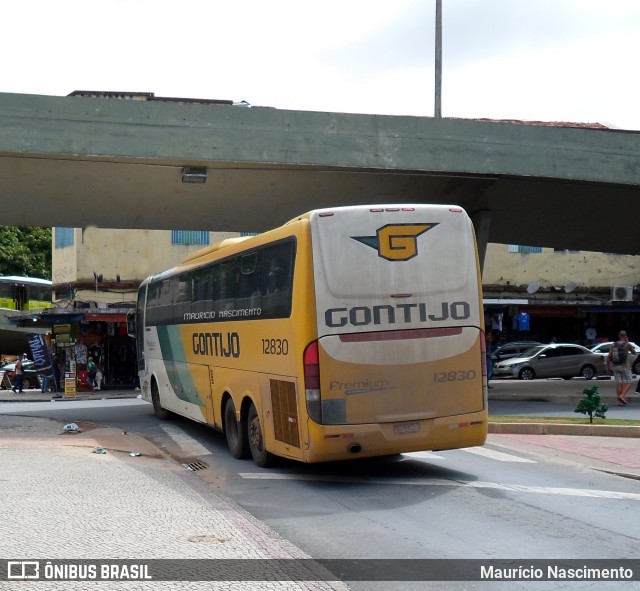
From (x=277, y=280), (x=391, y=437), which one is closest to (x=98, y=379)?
(x=277, y=280)

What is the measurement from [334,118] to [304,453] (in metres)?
10.7

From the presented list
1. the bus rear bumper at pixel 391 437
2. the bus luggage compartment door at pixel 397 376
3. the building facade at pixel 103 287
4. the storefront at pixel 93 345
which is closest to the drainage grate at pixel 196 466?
the bus rear bumper at pixel 391 437

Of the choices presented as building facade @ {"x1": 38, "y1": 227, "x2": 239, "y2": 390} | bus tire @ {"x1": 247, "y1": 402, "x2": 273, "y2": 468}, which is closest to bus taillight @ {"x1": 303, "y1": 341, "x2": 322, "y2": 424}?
bus tire @ {"x1": 247, "y1": 402, "x2": 273, "y2": 468}

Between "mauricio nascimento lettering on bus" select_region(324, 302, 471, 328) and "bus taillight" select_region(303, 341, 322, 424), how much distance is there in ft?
1.44

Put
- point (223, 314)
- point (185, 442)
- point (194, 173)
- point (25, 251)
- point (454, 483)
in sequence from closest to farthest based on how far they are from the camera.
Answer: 1. point (454, 483)
2. point (223, 314)
3. point (185, 442)
4. point (194, 173)
5. point (25, 251)

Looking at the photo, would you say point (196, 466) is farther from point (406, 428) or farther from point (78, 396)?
point (78, 396)

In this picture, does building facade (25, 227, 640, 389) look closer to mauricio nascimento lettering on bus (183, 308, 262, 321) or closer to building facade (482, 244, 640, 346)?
building facade (482, 244, 640, 346)

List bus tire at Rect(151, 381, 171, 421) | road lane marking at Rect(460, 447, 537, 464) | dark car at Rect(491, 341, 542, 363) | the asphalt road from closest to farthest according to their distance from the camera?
the asphalt road < road lane marking at Rect(460, 447, 537, 464) < bus tire at Rect(151, 381, 171, 421) < dark car at Rect(491, 341, 542, 363)

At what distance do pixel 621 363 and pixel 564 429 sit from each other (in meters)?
6.70

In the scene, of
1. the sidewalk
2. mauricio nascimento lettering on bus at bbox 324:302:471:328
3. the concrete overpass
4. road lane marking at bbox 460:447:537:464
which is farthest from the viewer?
the sidewalk

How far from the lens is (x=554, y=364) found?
123 feet

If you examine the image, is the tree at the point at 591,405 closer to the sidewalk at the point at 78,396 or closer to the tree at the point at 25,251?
the sidewalk at the point at 78,396

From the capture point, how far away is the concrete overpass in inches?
741

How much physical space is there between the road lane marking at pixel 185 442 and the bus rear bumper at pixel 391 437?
486cm
